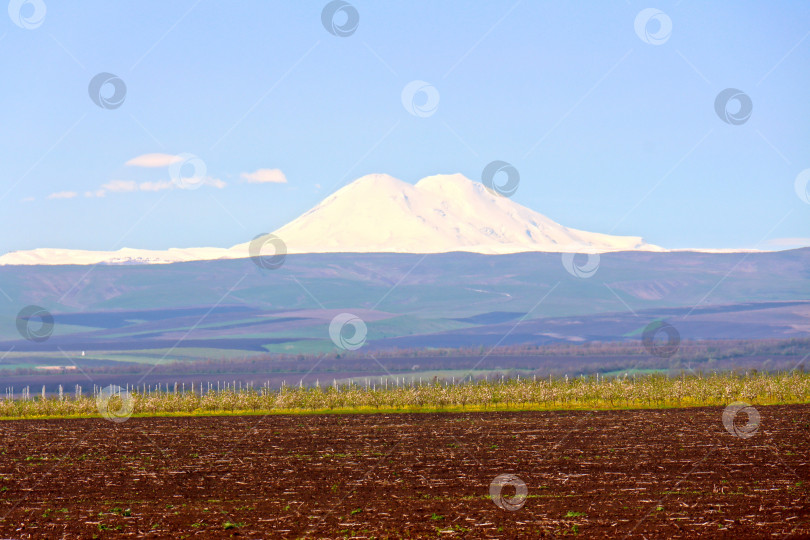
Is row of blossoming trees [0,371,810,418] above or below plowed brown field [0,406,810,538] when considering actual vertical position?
above

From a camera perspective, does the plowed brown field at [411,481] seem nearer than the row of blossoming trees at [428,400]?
Yes

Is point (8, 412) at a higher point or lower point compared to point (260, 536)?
higher

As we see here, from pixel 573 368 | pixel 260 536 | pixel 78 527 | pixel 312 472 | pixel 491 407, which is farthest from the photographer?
pixel 573 368

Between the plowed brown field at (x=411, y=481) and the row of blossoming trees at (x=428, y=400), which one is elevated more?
the row of blossoming trees at (x=428, y=400)

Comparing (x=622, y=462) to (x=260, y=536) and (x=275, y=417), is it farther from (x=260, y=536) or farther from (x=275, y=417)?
(x=275, y=417)

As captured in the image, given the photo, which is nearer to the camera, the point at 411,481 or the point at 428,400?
the point at 411,481

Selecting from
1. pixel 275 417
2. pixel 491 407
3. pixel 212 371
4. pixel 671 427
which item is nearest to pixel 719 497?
pixel 671 427

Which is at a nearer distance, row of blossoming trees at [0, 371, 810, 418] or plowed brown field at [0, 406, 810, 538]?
plowed brown field at [0, 406, 810, 538]

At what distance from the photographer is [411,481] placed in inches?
1155

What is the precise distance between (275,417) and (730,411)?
24843 millimetres

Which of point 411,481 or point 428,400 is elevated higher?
point 428,400

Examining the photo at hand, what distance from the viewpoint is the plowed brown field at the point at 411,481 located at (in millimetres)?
22500

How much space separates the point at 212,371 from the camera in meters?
198

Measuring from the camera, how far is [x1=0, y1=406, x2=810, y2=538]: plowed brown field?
886 inches
